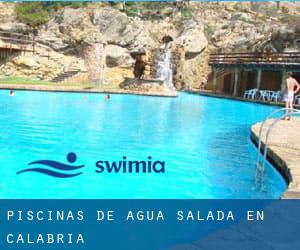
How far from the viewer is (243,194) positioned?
614 cm

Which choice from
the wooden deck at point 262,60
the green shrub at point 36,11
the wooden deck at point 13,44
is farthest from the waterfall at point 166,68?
the green shrub at point 36,11

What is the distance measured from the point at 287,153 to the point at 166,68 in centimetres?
1945

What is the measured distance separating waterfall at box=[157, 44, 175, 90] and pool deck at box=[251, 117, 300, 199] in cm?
1450

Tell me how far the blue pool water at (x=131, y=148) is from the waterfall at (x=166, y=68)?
775cm

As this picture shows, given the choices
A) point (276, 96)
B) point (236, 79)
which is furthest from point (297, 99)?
point (236, 79)

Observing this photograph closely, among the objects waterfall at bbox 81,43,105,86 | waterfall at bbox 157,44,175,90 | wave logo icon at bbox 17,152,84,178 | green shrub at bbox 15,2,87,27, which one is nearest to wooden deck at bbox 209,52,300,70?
waterfall at bbox 157,44,175,90

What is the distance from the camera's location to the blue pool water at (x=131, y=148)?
20.7 feet

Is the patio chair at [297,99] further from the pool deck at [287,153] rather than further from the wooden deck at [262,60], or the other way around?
the pool deck at [287,153]

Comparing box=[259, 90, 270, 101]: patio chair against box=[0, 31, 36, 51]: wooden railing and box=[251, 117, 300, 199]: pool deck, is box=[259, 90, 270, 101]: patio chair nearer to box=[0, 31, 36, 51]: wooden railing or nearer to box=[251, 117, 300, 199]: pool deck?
box=[251, 117, 300, 199]: pool deck

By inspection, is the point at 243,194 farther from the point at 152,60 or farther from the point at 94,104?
the point at 152,60

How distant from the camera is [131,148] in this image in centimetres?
930

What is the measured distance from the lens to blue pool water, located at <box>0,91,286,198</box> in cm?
631

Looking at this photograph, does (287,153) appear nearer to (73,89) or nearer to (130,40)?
(73,89)

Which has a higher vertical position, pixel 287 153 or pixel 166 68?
pixel 166 68
